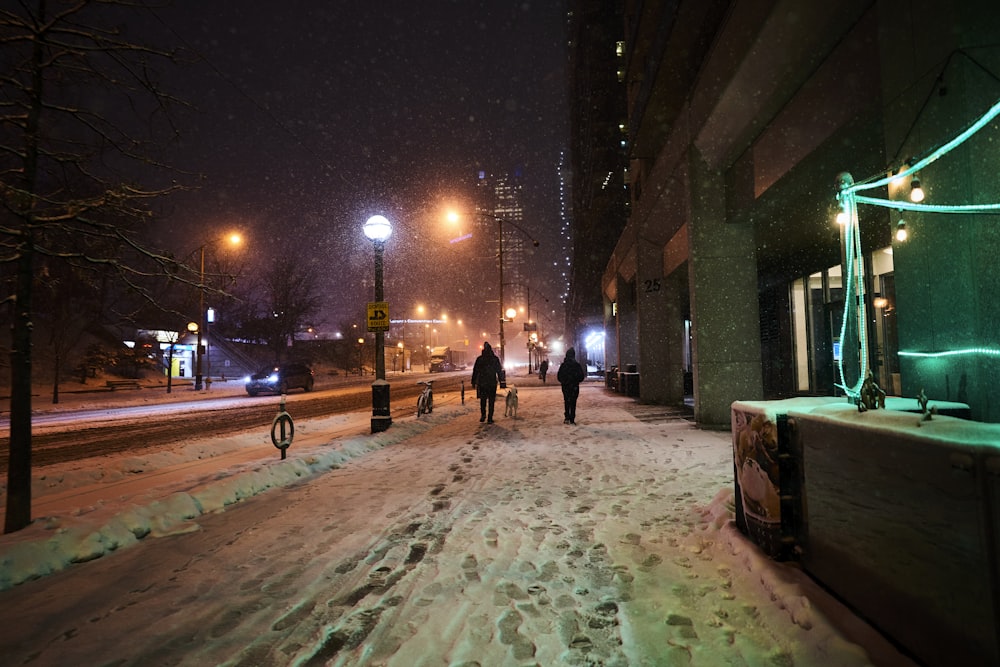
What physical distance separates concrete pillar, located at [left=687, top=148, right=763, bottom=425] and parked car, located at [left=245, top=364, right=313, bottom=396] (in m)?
22.8

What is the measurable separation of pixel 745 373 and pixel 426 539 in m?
8.83

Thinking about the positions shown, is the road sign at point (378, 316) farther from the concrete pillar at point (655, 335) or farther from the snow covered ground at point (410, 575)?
the concrete pillar at point (655, 335)

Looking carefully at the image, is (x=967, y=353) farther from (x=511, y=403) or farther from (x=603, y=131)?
(x=603, y=131)

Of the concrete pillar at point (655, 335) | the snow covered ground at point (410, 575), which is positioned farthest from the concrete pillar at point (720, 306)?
the concrete pillar at point (655, 335)

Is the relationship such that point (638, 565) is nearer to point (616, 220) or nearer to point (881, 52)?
point (881, 52)

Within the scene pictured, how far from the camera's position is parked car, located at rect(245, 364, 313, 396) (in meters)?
28.2

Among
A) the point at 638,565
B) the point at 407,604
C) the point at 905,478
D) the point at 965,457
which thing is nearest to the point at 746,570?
the point at 638,565

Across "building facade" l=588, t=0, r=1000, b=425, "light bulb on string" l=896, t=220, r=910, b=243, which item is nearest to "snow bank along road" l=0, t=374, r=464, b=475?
"building facade" l=588, t=0, r=1000, b=425

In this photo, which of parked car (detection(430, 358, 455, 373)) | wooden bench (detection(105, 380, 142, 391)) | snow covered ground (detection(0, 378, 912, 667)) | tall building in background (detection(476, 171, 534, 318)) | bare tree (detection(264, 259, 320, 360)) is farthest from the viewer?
tall building in background (detection(476, 171, 534, 318))

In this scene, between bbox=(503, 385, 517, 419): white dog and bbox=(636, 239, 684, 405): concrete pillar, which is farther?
bbox=(636, 239, 684, 405): concrete pillar

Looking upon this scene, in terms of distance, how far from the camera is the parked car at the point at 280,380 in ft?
92.4

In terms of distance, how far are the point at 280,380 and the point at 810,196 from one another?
27.5m

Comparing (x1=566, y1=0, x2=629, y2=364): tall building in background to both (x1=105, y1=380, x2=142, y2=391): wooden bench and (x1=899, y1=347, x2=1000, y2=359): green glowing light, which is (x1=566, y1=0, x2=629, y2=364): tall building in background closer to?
(x1=105, y1=380, x2=142, y2=391): wooden bench

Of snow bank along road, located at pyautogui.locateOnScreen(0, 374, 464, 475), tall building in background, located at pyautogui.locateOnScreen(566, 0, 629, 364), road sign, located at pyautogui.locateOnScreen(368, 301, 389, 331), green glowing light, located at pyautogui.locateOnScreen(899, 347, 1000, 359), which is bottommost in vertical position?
snow bank along road, located at pyautogui.locateOnScreen(0, 374, 464, 475)
